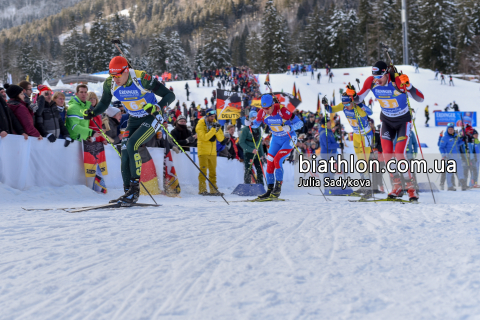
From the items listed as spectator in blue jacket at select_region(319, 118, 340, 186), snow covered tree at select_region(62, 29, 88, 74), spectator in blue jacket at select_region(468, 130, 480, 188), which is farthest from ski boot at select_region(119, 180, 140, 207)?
snow covered tree at select_region(62, 29, 88, 74)

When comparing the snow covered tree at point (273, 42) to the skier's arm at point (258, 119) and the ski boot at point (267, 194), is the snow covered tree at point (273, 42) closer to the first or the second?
the skier's arm at point (258, 119)

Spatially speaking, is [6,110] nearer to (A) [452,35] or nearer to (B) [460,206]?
(B) [460,206]

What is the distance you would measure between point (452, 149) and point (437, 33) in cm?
6612

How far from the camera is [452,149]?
12172 millimetres

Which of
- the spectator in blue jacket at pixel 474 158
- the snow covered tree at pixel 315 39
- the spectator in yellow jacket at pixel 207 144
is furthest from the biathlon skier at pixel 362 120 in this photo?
the snow covered tree at pixel 315 39

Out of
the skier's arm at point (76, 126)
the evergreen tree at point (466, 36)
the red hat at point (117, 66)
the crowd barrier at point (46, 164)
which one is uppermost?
the evergreen tree at point (466, 36)

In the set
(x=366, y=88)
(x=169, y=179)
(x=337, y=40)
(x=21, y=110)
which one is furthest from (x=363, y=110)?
(x=337, y=40)

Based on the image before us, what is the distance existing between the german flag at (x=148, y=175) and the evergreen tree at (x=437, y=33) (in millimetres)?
72131

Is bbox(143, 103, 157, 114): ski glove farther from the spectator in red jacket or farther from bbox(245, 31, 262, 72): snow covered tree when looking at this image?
bbox(245, 31, 262, 72): snow covered tree

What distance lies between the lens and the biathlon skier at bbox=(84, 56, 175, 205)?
5.29m

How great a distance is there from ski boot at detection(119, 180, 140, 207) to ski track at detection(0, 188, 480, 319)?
1257mm

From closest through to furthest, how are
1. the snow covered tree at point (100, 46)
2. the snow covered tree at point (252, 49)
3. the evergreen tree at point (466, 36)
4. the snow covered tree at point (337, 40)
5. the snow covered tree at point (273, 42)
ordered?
the evergreen tree at point (466, 36), the snow covered tree at point (100, 46), the snow covered tree at point (337, 40), the snow covered tree at point (273, 42), the snow covered tree at point (252, 49)

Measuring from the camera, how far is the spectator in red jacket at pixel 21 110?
642 centimetres

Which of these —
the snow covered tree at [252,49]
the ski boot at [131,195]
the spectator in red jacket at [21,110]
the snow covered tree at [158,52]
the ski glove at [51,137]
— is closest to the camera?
the ski boot at [131,195]
